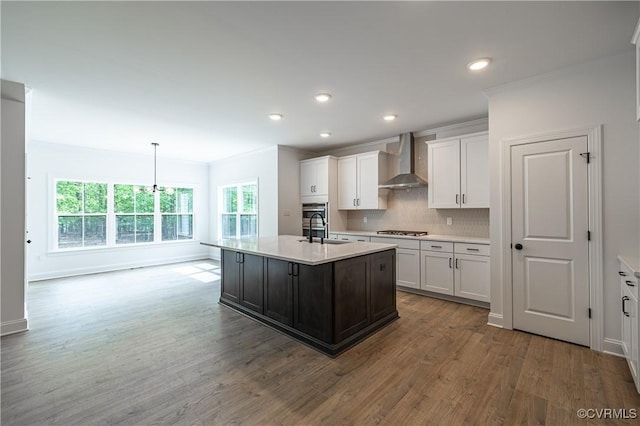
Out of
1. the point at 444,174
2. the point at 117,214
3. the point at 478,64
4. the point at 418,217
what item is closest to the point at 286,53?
the point at 478,64

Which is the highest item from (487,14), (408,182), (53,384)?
(487,14)

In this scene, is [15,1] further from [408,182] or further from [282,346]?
[408,182]

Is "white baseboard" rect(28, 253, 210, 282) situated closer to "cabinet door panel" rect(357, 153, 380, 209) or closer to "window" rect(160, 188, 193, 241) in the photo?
"window" rect(160, 188, 193, 241)

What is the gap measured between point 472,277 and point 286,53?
11.6 ft

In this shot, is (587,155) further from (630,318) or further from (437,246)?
(437,246)

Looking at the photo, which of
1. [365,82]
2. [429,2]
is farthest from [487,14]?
[365,82]

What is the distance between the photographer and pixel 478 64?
2.65 m

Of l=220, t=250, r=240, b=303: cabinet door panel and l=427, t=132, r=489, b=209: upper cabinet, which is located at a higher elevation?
l=427, t=132, r=489, b=209: upper cabinet

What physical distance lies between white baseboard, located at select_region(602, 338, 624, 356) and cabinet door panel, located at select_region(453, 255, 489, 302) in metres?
1.21

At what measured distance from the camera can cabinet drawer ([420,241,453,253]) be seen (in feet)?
13.2

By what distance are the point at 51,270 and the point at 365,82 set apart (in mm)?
6753

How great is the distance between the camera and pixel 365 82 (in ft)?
9.93

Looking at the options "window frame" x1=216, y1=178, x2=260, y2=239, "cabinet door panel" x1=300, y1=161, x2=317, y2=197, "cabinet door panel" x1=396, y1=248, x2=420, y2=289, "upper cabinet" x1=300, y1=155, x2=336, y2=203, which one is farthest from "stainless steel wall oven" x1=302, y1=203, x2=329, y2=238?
"cabinet door panel" x1=396, y1=248, x2=420, y2=289

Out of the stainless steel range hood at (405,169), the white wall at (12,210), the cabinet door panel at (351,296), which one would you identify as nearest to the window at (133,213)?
the white wall at (12,210)
